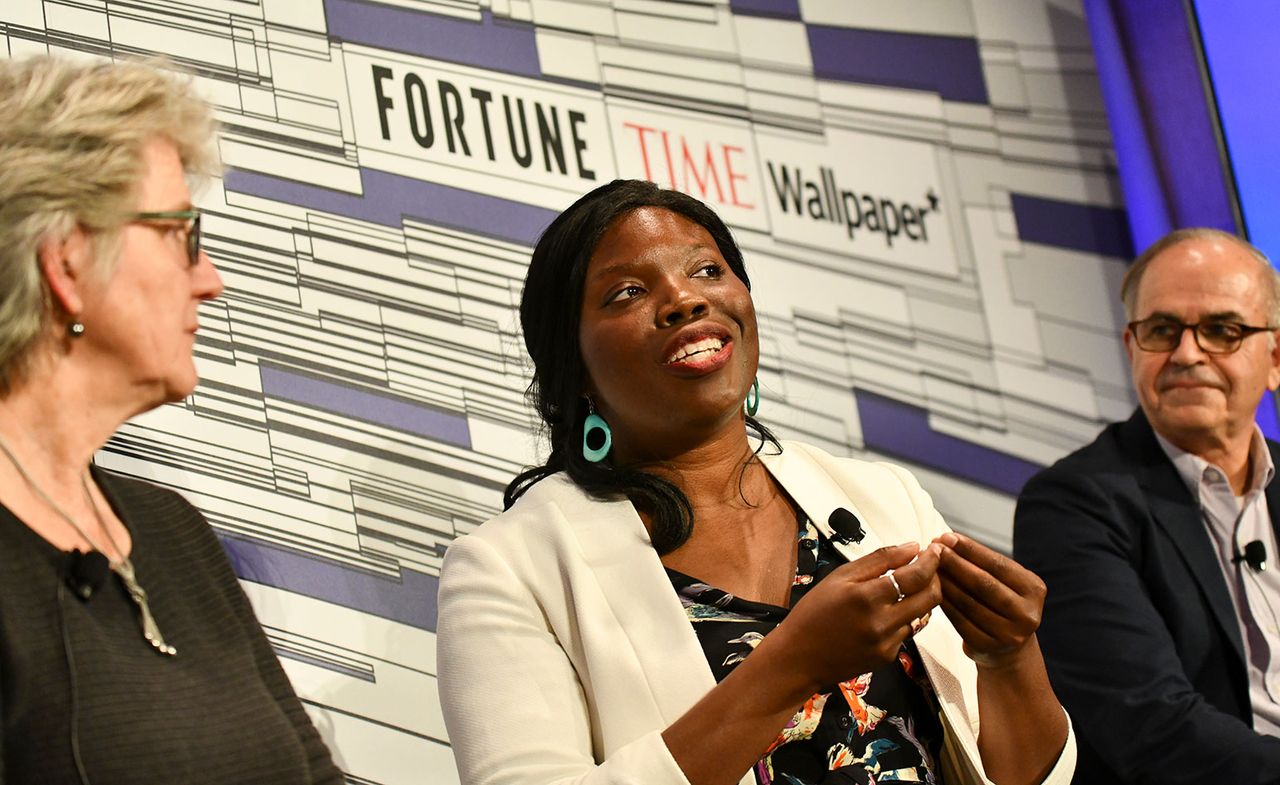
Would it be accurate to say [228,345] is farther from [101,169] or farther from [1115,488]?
[1115,488]

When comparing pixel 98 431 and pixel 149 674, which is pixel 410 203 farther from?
pixel 149 674

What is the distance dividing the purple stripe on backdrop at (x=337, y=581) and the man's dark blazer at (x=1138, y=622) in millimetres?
1195

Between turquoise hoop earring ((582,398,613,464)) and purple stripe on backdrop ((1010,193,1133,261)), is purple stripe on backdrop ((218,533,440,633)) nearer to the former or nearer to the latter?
turquoise hoop earring ((582,398,613,464))

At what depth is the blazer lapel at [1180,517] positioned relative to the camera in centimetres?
270

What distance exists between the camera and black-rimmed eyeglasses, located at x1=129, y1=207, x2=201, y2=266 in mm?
1526

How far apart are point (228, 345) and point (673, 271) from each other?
0.90 metres

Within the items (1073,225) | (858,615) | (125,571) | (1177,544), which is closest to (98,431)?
(125,571)

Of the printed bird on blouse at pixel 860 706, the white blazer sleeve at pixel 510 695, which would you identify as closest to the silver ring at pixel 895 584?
the printed bird on blouse at pixel 860 706

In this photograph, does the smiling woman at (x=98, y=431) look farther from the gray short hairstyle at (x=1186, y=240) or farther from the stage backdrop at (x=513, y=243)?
the gray short hairstyle at (x=1186, y=240)

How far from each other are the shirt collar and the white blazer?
37.3 inches

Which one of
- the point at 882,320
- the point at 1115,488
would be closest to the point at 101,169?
the point at 1115,488

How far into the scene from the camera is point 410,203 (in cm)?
284

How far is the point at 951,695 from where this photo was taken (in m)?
2.03

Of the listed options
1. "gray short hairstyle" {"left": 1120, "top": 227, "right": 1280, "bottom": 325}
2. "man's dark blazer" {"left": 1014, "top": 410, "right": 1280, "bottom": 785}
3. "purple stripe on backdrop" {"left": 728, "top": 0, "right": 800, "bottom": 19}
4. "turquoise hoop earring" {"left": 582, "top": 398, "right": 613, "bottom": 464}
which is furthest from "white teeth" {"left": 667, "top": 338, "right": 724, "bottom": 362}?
"purple stripe on backdrop" {"left": 728, "top": 0, "right": 800, "bottom": 19}
